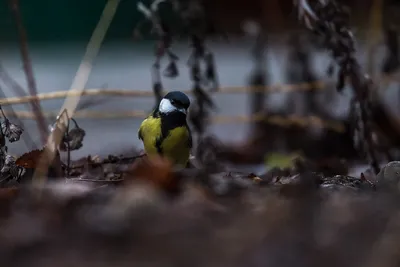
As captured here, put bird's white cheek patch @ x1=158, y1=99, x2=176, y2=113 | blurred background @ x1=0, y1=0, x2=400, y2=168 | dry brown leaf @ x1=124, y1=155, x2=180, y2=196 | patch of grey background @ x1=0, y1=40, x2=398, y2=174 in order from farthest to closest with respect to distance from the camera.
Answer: patch of grey background @ x1=0, y1=40, x2=398, y2=174 → blurred background @ x1=0, y1=0, x2=400, y2=168 → bird's white cheek patch @ x1=158, y1=99, x2=176, y2=113 → dry brown leaf @ x1=124, y1=155, x2=180, y2=196

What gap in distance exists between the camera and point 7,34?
6750 millimetres

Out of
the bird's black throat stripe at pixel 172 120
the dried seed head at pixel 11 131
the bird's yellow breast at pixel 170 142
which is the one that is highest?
the dried seed head at pixel 11 131

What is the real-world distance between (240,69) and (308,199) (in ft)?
20.2

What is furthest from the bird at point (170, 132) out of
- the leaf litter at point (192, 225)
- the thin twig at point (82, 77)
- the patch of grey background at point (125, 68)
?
the patch of grey background at point (125, 68)

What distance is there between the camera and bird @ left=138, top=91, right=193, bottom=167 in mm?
2047

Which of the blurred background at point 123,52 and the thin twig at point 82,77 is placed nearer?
the thin twig at point 82,77

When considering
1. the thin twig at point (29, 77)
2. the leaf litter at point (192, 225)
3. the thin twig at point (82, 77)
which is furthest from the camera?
the thin twig at point (29, 77)

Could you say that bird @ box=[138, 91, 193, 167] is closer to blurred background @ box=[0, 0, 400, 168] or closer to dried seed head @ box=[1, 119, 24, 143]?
dried seed head @ box=[1, 119, 24, 143]

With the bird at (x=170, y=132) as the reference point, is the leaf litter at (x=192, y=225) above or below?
above

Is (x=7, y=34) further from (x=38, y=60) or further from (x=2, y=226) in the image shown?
(x=2, y=226)

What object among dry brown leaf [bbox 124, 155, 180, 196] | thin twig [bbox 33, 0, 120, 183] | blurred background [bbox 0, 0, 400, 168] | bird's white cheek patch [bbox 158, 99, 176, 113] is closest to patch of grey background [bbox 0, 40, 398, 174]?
blurred background [bbox 0, 0, 400, 168]

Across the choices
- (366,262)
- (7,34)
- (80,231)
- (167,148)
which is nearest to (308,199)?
(366,262)

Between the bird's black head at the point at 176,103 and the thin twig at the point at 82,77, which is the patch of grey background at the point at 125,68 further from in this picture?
the bird's black head at the point at 176,103

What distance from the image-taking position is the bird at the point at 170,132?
205 cm
